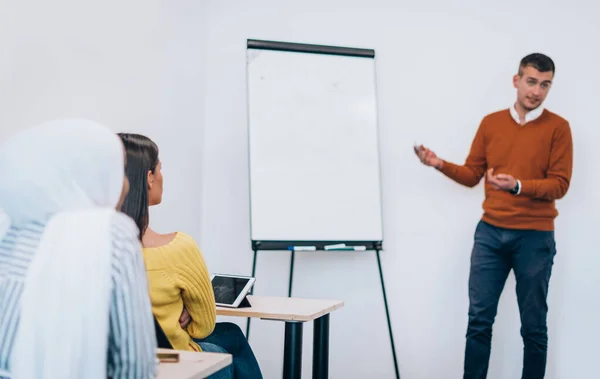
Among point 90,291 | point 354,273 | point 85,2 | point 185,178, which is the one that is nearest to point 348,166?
point 354,273

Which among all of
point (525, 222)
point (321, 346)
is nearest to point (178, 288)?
point (321, 346)

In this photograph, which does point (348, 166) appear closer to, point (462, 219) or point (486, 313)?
point (462, 219)

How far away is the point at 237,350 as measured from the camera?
2021mm

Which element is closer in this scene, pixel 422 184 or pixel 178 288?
pixel 178 288

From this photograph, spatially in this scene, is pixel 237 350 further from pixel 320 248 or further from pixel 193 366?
pixel 320 248

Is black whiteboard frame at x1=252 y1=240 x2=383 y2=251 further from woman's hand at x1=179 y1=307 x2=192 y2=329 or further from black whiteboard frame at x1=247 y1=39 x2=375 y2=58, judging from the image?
woman's hand at x1=179 y1=307 x2=192 y2=329

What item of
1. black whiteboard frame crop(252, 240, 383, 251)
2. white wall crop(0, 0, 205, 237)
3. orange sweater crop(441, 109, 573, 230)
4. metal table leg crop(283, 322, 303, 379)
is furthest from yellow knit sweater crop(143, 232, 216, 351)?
orange sweater crop(441, 109, 573, 230)

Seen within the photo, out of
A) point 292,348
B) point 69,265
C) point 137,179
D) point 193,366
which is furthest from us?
point 292,348

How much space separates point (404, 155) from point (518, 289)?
1.08 meters

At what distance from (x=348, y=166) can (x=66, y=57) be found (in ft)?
5.23

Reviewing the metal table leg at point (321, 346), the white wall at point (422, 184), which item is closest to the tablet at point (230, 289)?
the metal table leg at point (321, 346)

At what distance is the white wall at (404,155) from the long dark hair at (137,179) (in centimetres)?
156

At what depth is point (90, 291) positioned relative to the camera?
3.22ft

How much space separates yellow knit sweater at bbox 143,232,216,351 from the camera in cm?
163
